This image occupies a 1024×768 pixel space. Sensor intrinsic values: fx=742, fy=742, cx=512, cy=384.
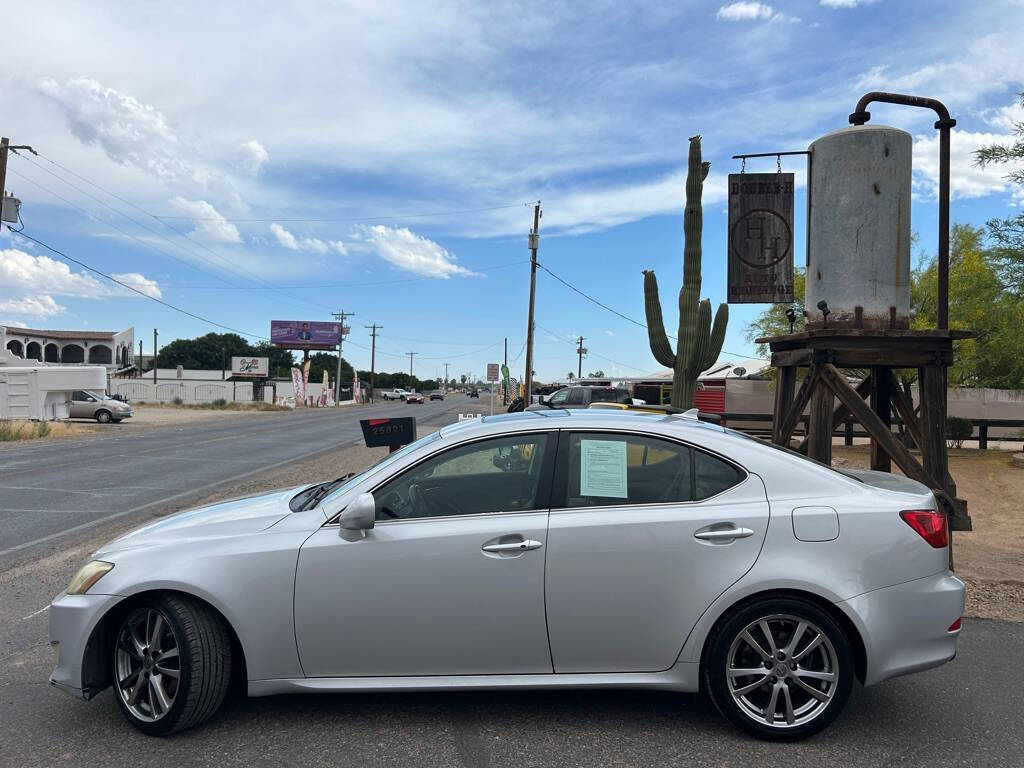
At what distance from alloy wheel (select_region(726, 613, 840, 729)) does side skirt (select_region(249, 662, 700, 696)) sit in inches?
8.9

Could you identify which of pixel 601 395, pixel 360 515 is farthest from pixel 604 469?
pixel 601 395

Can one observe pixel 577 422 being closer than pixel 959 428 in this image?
Yes

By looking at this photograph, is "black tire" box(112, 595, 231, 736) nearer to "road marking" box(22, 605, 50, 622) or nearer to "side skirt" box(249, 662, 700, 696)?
"side skirt" box(249, 662, 700, 696)

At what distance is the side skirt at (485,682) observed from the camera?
11.2 ft

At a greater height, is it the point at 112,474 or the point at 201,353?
the point at 201,353

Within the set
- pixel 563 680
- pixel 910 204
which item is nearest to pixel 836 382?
pixel 910 204

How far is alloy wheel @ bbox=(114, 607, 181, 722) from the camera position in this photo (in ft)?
11.1

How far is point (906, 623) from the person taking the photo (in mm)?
3396

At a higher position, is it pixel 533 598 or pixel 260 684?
pixel 533 598

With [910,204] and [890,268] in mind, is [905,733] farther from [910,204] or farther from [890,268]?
[910,204]

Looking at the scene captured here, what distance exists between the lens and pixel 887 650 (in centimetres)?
338

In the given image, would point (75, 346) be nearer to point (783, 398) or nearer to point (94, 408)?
point (94, 408)

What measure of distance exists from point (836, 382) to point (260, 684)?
5.18 metres

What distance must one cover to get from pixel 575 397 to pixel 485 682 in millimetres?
21734
